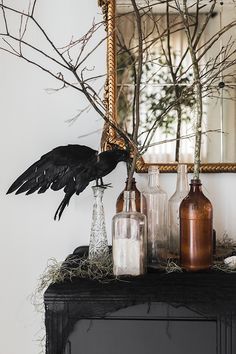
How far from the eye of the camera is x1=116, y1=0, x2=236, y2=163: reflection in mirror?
1.62 m

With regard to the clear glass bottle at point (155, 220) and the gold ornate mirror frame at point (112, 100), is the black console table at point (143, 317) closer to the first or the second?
the clear glass bottle at point (155, 220)

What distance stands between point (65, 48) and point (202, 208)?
750mm

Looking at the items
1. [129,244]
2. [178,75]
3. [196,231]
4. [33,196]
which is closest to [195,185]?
[196,231]

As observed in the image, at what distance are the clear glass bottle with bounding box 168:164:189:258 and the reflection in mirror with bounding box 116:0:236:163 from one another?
0.50 ft

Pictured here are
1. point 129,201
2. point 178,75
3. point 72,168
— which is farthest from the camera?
point 178,75

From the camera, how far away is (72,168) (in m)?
1.46

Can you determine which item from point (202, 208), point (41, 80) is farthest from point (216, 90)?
point (41, 80)

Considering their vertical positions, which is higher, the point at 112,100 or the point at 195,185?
the point at 112,100

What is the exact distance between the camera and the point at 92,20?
1.68 m

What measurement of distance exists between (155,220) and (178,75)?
1.63ft

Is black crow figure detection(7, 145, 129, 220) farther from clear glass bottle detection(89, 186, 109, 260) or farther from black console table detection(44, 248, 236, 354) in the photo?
black console table detection(44, 248, 236, 354)

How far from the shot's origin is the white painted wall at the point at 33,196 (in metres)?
1.70

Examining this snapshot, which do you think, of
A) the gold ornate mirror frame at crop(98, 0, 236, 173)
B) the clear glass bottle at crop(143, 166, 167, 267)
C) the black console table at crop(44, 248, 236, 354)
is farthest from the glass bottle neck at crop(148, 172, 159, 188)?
the black console table at crop(44, 248, 236, 354)

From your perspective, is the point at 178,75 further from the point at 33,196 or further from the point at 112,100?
the point at 33,196
